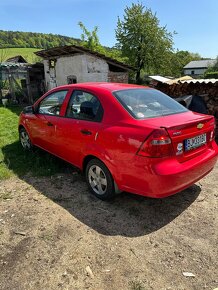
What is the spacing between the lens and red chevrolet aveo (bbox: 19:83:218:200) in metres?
3.05

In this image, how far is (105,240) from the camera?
305 centimetres

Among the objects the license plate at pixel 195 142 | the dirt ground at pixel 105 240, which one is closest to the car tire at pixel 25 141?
the dirt ground at pixel 105 240

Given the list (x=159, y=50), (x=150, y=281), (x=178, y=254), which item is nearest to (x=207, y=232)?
(x=178, y=254)

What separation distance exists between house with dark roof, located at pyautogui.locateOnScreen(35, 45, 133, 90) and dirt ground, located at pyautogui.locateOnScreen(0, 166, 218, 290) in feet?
32.9

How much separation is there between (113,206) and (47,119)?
85.0 inches

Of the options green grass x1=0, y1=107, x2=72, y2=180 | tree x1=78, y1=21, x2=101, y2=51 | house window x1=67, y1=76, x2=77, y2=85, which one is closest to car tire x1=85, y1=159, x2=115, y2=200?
green grass x1=0, y1=107, x2=72, y2=180

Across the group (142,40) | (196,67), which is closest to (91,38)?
(142,40)

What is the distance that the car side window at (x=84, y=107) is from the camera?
372cm

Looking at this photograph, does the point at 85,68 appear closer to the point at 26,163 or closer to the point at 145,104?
the point at 26,163

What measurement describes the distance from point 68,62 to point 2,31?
201 ft

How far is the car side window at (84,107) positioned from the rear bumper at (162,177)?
103cm

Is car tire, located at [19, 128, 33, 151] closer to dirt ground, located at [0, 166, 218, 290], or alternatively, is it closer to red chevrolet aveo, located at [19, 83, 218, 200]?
red chevrolet aveo, located at [19, 83, 218, 200]

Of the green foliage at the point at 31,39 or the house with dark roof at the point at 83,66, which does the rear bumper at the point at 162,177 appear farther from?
the green foliage at the point at 31,39

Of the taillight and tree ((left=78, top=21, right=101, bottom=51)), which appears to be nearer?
the taillight
